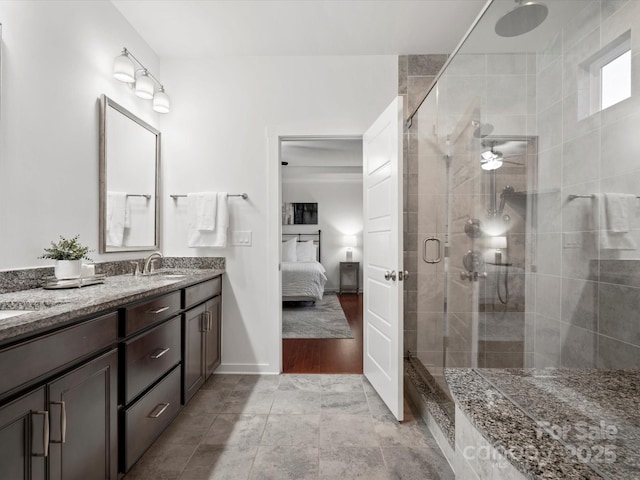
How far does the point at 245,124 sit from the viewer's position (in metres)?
2.80

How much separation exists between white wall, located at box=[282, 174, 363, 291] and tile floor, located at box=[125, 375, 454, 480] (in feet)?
15.0

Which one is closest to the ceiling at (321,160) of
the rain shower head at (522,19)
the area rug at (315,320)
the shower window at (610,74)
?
the area rug at (315,320)

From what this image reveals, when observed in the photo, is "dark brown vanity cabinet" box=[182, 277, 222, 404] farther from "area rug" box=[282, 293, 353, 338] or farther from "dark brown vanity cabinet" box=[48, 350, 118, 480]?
"area rug" box=[282, 293, 353, 338]

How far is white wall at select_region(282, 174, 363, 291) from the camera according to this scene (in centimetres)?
696

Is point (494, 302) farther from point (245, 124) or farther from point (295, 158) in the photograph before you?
point (295, 158)

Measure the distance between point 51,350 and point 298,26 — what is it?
2.44 metres

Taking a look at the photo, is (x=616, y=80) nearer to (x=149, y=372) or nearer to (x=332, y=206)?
(x=149, y=372)

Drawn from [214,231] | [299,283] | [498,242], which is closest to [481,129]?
[498,242]

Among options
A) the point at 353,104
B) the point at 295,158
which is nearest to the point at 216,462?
the point at 353,104

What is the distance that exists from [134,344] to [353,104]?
236cm

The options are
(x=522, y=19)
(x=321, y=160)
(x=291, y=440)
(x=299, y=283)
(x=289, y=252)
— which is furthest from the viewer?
(x=289, y=252)

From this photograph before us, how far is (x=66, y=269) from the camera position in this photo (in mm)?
1603

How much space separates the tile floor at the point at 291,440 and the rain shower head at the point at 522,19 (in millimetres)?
2105

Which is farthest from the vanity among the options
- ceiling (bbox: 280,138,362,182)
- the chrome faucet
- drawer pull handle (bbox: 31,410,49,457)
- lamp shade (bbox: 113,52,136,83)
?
ceiling (bbox: 280,138,362,182)
